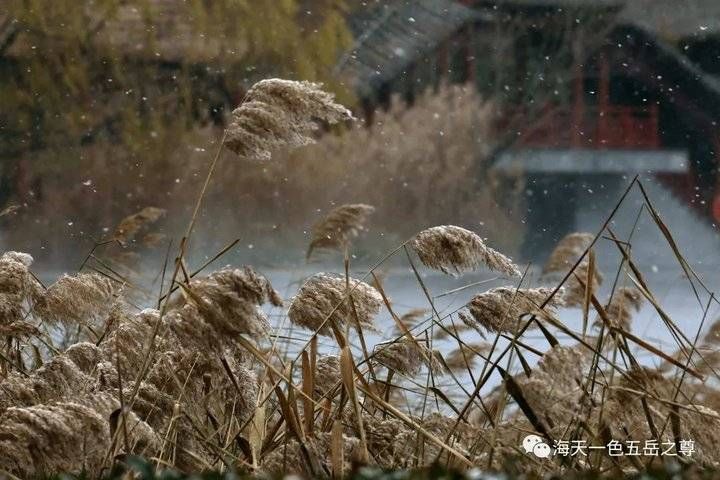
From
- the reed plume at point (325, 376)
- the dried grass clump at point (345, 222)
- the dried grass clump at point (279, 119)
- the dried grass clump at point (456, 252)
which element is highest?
the dried grass clump at point (345, 222)

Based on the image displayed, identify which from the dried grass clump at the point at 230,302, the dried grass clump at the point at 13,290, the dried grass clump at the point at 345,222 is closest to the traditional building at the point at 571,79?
the dried grass clump at the point at 345,222

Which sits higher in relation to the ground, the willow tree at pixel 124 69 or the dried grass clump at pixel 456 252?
the willow tree at pixel 124 69

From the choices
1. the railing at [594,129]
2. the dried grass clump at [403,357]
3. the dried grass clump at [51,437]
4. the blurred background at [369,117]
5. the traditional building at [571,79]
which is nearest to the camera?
the dried grass clump at [51,437]

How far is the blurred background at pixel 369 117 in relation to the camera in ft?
22.2

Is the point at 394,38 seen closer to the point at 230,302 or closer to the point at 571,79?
the point at 571,79

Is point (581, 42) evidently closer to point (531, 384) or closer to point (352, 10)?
point (352, 10)

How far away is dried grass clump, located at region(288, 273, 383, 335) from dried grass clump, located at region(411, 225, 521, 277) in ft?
0.23

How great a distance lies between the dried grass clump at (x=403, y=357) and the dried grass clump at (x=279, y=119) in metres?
0.21

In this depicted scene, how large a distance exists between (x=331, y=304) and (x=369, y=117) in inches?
254

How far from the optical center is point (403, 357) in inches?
42.9

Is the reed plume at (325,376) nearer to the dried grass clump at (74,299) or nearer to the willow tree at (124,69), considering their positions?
the dried grass clump at (74,299)

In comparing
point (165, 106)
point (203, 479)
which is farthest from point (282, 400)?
point (165, 106)

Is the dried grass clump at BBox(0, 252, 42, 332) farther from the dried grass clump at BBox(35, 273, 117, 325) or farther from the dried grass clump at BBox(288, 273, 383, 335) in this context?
the dried grass clump at BBox(288, 273, 383, 335)

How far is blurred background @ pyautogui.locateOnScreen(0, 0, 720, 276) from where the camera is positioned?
6770 mm
